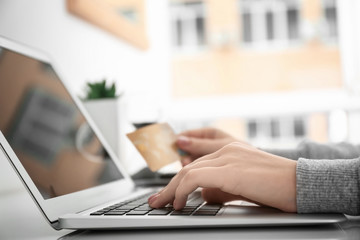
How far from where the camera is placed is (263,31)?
7.36 metres

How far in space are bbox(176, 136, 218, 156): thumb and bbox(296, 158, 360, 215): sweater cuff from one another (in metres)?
0.39

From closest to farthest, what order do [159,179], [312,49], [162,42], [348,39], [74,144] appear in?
[74,144], [159,179], [162,42], [348,39], [312,49]

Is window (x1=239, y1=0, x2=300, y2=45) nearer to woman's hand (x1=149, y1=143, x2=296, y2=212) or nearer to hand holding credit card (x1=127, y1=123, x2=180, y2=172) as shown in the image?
hand holding credit card (x1=127, y1=123, x2=180, y2=172)

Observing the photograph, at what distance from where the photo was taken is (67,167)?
2.48 feet

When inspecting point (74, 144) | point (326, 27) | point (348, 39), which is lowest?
point (74, 144)

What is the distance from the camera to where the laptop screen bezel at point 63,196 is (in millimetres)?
563

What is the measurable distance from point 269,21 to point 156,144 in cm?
695

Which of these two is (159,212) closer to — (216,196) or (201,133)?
(216,196)

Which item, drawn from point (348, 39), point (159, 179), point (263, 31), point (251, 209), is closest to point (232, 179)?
point (251, 209)

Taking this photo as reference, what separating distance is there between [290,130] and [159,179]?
254 inches

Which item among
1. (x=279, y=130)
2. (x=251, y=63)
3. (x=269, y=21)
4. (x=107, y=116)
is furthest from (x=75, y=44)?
(x=269, y=21)

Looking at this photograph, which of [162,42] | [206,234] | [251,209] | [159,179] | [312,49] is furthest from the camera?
A: [312,49]

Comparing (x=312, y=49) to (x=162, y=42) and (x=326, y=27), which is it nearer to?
(x=326, y=27)

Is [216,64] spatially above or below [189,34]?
below
